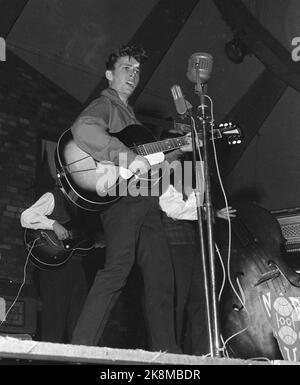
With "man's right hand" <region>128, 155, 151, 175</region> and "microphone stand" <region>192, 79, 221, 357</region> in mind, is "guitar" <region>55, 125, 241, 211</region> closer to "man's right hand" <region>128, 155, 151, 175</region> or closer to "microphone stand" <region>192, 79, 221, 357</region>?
"man's right hand" <region>128, 155, 151, 175</region>

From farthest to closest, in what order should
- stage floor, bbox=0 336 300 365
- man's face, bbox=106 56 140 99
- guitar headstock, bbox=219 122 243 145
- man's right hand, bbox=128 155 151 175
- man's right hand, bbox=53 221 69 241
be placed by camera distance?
1. man's right hand, bbox=53 221 69 241
2. guitar headstock, bbox=219 122 243 145
3. man's face, bbox=106 56 140 99
4. man's right hand, bbox=128 155 151 175
5. stage floor, bbox=0 336 300 365

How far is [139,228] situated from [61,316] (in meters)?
1.25

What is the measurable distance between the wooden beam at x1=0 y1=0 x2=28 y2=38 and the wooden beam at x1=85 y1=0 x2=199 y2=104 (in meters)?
0.97

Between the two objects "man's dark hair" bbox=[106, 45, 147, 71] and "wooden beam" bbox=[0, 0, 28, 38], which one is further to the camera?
"wooden beam" bbox=[0, 0, 28, 38]

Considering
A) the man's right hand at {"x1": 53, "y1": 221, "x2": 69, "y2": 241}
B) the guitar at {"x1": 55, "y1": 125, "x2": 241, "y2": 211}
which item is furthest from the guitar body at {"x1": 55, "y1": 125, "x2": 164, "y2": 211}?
the man's right hand at {"x1": 53, "y1": 221, "x2": 69, "y2": 241}

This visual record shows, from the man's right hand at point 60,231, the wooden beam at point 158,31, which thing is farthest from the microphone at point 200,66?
the wooden beam at point 158,31

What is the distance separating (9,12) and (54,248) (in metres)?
2.33

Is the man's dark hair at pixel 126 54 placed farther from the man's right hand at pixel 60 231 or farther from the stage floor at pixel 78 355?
the stage floor at pixel 78 355

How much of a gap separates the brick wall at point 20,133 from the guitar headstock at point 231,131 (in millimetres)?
2545

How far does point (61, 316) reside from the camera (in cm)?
372

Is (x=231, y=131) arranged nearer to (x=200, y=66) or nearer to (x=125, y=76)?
(x=200, y=66)

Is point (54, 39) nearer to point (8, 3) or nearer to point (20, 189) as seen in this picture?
point (8, 3)

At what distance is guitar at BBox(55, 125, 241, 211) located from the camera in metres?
2.85
